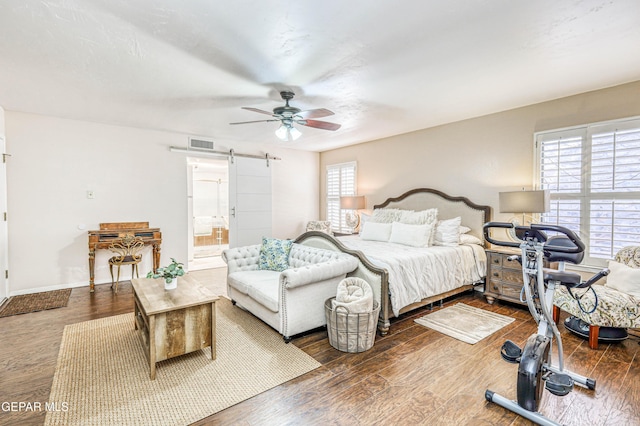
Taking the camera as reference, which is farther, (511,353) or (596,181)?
(596,181)

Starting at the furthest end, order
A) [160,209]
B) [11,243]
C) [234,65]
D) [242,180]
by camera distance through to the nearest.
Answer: [242,180]
[160,209]
[11,243]
[234,65]

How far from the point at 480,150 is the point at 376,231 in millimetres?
1959

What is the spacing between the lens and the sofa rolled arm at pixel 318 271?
277cm

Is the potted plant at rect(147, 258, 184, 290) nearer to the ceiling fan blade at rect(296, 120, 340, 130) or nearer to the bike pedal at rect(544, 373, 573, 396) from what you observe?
the ceiling fan blade at rect(296, 120, 340, 130)

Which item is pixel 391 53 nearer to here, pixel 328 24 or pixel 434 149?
pixel 328 24

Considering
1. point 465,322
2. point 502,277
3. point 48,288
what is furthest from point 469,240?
point 48,288

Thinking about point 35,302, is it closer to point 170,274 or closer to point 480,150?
point 170,274

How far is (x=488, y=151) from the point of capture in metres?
4.42

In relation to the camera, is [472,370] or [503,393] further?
[472,370]

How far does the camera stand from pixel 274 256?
151 inches

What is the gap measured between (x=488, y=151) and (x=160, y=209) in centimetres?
550

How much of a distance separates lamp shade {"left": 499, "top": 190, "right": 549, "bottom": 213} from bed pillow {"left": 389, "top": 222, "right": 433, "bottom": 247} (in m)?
0.99

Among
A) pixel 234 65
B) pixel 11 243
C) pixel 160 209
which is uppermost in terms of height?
pixel 234 65

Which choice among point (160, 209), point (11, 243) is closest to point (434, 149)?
point (160, 209)
